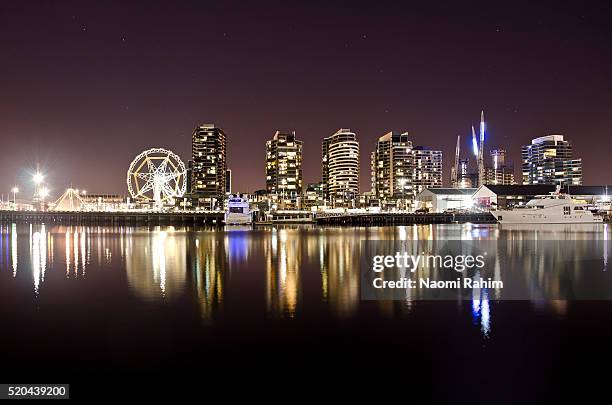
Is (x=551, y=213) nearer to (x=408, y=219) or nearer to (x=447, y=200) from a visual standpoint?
(x=408, y=219)

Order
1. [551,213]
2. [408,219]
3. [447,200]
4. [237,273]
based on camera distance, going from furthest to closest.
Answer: [447,200]
[408,219]
[551,213]
[237,273]

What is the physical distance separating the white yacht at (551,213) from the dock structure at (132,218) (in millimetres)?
59775

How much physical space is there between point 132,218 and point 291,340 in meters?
101

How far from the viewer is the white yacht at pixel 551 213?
282 feet

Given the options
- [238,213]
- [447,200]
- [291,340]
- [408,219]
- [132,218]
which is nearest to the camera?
[291,340]

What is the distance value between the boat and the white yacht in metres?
49.6

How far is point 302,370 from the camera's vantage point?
10703 mm

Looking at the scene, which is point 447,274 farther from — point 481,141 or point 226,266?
point 481,141

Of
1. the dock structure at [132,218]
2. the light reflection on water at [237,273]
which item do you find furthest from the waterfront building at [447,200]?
the light reflection on water at [237,273]

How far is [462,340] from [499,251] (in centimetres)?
2336

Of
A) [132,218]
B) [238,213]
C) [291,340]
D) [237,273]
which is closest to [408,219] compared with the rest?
[238,213]

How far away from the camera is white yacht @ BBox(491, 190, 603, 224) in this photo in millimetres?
85875

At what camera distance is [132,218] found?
105812mm

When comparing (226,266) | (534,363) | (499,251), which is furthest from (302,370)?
(499,251)
